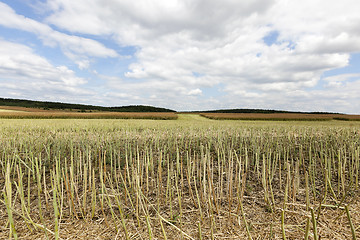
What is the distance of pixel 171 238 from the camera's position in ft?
8.79

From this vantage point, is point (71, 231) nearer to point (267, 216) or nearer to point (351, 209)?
point (267, 216)

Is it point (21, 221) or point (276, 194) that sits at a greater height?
point (276, 194)

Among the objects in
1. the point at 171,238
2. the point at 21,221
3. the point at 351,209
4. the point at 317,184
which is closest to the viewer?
the point at 171,238

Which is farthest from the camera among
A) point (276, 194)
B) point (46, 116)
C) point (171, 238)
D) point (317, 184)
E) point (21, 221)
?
point (46, 116)

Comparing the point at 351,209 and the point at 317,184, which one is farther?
the point at 317,184

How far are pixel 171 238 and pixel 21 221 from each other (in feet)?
8.37

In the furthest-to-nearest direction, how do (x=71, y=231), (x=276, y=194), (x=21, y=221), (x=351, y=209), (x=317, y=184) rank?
(x=317, y=184) < (x=276, y=194) < (x=351, y=209) < (x=21, y=221) < (x=71, y=231)

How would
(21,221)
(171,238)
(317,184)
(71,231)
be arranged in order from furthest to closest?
1. (317,184)
2. (21,221)
3. (71,231)
4. (171,238)

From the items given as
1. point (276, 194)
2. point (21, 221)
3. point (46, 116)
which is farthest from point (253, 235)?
point (46, 116)

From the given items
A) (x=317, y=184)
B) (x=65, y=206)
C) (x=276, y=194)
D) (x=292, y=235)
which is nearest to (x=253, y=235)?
(x=292, y=235)

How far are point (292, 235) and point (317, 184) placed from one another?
2.15 metres

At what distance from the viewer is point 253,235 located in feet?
9.01

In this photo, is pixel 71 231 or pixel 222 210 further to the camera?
pixel 222 210

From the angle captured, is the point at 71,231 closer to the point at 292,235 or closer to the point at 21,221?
the point at 21,221
